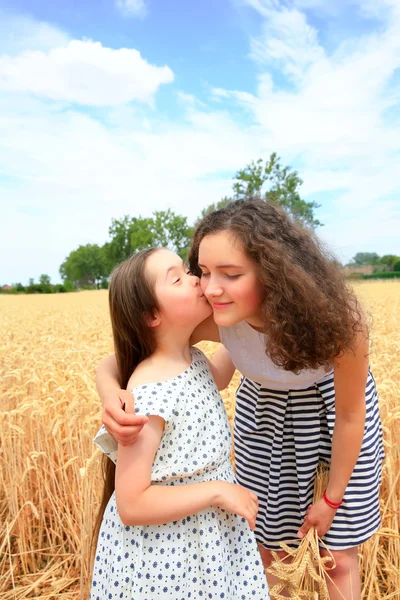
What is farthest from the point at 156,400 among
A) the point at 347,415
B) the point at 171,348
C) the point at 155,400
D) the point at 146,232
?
the point at 146,232

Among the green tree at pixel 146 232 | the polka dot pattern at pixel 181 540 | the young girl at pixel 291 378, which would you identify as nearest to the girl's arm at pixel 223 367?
the young girl at pixel 291 378

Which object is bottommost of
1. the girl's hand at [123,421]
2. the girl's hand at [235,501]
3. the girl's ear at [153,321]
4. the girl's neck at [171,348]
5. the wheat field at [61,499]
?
the wheat field at [61,499]

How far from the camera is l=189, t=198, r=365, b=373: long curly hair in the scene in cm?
146

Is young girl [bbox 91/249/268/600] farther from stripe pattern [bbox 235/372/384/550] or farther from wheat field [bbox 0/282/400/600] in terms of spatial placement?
wheat field [bbox 0/282/400/600]

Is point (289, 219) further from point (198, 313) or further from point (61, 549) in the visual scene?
point (61, 549)

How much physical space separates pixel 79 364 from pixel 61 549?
133 centimetres

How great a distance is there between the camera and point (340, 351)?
151cm

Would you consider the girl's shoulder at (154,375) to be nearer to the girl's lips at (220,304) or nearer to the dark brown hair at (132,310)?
the dark brown hair at (132,310)

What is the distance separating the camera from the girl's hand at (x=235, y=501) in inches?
55.8

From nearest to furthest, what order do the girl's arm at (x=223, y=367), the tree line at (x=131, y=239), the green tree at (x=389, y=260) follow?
the girl's arm at (x=223, y=367)
the tree line at (x=131, y=239)
the green tree at (x=389, y=260)

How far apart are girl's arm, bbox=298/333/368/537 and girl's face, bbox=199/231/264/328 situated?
34 centimetres

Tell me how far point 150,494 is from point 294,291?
70 cm

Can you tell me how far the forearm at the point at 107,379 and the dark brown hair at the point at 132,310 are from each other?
4cm

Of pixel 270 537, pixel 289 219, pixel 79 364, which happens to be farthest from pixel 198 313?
pixel 79 364
